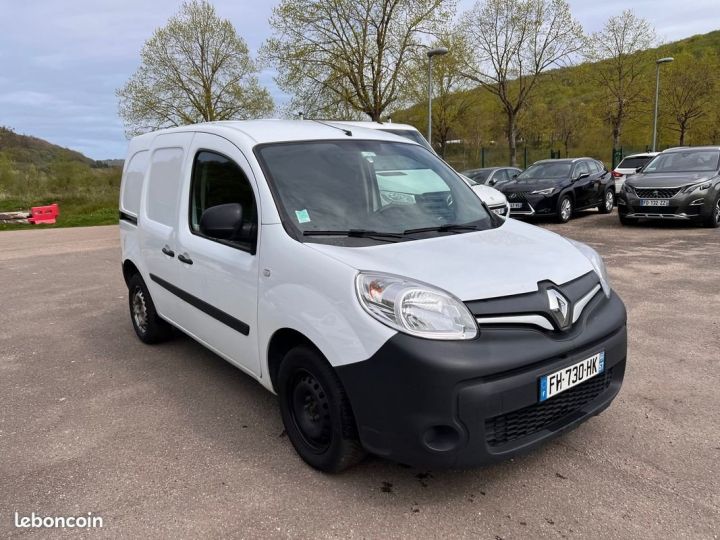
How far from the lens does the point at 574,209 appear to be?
45.1 feet

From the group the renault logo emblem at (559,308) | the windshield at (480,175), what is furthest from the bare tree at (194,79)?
the renault logo emblem at (559,308)

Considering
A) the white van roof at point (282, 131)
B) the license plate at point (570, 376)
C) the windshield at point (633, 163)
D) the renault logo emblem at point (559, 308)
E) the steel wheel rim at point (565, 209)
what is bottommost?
the license plate at point (570, 376)

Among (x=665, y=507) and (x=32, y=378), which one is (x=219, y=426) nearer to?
(x=32, y=378)

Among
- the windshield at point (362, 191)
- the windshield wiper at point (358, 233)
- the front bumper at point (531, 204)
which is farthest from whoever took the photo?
the front bumper at point (531, 204)

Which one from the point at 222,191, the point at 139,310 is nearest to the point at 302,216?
the point at 222,191

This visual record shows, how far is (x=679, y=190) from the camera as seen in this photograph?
36.0ft

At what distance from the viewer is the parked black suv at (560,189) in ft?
43.1

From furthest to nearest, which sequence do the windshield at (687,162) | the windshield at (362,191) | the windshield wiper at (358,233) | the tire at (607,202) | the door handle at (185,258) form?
1. the tire at (607,202)
2. the windshield at (687,162)
3. the door handle at (185,258)
4. the windshield at (362,191)
5. the windshield wiper at (358,233)

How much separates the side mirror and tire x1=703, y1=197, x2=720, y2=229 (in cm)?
1120

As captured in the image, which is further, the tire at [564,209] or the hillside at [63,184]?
the hillside at [63,184]

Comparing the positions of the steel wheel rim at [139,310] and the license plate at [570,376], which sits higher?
the license plate at [570,376]

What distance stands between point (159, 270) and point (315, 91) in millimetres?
24851

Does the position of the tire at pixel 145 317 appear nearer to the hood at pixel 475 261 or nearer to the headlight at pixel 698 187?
the hood at pixel 475 261

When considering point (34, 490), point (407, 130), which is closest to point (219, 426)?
point (34, 490)
